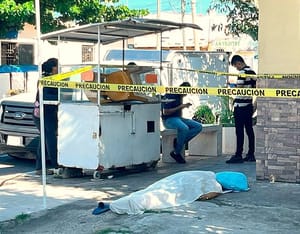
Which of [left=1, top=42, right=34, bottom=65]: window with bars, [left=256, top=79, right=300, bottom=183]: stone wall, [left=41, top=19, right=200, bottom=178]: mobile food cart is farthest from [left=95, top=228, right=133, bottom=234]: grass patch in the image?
[left=1, top=42, right=34, bottom=65]: window with bars

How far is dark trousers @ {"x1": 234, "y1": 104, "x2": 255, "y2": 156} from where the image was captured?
11.6m

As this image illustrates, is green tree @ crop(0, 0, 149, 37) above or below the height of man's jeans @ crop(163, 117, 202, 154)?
above

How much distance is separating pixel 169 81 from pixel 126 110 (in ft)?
19.0

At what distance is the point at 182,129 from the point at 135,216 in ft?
16.0

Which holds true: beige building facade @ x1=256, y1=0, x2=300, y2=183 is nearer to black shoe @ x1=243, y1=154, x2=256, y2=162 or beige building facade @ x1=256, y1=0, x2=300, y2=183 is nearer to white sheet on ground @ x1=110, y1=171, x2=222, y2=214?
white sheet on ground @ x1=110, y1=171, x2=222, y2=214

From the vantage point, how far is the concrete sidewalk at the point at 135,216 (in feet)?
22.6

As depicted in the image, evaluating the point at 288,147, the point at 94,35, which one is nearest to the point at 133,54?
the point at 94,35

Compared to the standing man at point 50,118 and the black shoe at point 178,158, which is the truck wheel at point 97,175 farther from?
the black shoe at point 178,158

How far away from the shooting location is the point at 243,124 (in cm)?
1170

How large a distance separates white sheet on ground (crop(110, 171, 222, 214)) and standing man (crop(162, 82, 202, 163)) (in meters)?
3.51

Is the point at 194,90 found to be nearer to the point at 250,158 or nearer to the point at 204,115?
the point at 250,158

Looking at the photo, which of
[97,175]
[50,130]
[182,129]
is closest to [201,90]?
[97,175]

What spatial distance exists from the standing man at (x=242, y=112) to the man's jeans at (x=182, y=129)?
2.79 ft

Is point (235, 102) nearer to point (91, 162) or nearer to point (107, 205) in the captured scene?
point (91, 162)
